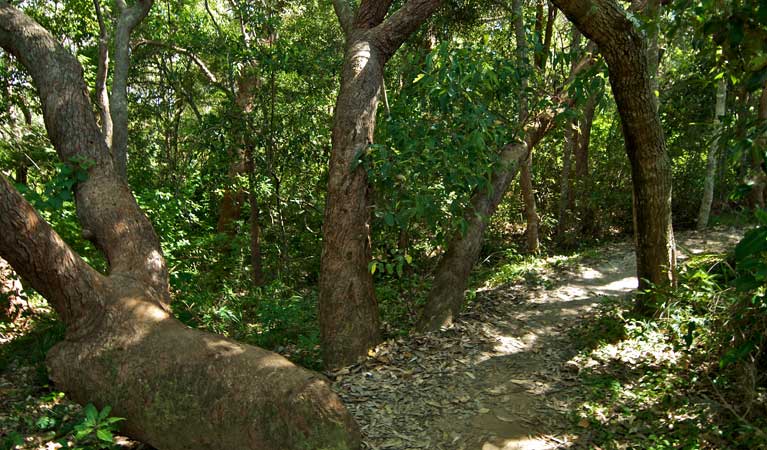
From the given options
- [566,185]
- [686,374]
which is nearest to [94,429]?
[686,374]

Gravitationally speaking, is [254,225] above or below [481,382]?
above

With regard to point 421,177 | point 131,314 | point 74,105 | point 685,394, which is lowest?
point 685,394

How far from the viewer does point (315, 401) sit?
3.47 m

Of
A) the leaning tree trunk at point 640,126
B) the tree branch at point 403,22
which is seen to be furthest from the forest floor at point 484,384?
the tree branch at point 403,22

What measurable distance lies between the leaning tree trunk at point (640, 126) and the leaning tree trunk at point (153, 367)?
336 centimetres

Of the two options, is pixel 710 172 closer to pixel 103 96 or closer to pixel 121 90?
pixel 121 90

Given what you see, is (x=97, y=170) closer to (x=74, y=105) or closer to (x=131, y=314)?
(x=74, y=105)

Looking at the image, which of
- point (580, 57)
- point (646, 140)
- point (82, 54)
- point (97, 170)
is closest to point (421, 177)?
point (646, 140)

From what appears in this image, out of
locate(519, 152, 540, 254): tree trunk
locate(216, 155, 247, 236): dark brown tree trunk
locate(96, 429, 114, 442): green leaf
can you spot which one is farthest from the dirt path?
locate(216, 155, 247, 236): dark brown tree trunk

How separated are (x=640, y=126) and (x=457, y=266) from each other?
7.39 feet

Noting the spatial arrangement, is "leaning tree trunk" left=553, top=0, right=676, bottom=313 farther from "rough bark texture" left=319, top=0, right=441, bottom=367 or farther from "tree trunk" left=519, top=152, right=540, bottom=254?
"tree trunk" left=519, top=152, right=540, bottom=254

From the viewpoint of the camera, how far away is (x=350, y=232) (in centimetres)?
491

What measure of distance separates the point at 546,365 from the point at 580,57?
16.9ft

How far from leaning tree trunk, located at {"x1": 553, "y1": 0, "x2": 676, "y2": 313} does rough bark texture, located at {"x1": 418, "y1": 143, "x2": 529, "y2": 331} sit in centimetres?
130
